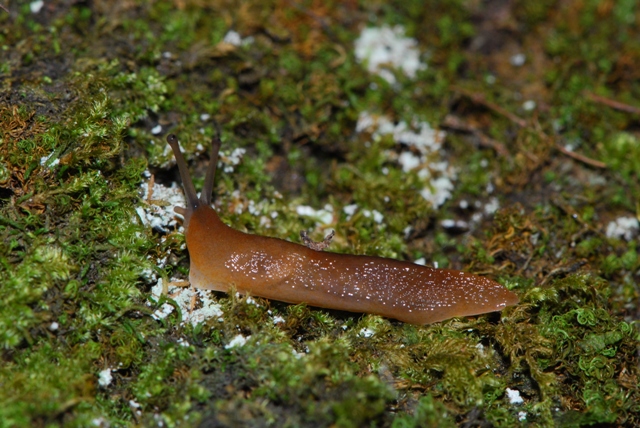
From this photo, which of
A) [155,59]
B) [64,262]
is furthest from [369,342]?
[155,59]

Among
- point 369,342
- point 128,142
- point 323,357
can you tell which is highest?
point 128,142

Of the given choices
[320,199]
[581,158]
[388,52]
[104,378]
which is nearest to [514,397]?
[320,199]

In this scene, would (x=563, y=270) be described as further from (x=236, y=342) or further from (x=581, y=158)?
(x=236, y=342)

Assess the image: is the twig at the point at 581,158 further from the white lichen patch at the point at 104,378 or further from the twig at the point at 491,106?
the white lichen patch at the point at 104,378

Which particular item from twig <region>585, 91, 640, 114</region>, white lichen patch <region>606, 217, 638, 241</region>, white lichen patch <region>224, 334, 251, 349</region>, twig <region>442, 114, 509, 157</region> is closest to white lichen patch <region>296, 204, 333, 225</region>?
white lichen patch <region>224, 334, 251, 349</region>

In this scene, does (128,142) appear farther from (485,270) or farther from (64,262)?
(485,270)

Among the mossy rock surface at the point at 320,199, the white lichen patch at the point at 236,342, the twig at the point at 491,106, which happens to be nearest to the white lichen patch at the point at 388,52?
the mossy rock surface at the point at 320,199
